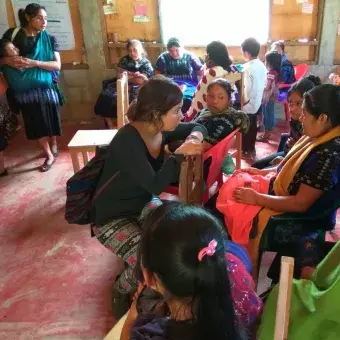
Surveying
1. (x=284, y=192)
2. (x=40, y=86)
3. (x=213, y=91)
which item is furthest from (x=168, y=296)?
(x=40, y=86)

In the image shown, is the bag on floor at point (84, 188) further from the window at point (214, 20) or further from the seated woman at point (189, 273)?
the window at point (214, 20)

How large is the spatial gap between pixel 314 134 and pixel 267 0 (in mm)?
3193

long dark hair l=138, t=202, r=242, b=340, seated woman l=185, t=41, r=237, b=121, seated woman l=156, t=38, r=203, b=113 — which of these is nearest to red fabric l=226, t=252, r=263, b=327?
long dark hair l=138, t=202, r=242, b=340

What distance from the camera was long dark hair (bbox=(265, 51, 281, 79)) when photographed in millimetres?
3623

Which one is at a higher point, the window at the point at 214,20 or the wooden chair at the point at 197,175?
the window at the point at 214,20

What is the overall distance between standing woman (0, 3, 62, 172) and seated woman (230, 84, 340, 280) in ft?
7.63

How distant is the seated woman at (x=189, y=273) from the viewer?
0.84 metres

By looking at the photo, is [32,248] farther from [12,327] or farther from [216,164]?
[216,164]

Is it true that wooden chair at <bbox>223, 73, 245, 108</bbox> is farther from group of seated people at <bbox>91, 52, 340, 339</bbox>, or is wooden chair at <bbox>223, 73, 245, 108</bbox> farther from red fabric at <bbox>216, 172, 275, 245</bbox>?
red fabric at <bbox>216, 172, 275, 245</bbox>

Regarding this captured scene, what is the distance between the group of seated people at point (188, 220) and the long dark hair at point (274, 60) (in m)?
1.71

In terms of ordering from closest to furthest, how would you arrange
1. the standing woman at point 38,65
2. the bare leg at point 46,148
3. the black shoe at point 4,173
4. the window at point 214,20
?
the standing woman at point 38,65, the black shoe at point 4,173, the bare leg at point 46,148, the window at point 214,20

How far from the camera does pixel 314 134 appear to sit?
1.57 meters

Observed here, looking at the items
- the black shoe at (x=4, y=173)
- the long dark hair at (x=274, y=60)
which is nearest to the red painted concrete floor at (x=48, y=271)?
the black shoe at (x=4, y=173)

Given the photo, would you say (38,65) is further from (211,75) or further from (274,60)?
(274,60)
